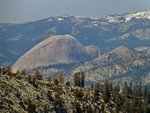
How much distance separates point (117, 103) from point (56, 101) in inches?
1916

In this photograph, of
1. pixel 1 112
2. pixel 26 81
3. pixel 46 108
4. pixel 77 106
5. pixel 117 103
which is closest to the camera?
pixel 1 112

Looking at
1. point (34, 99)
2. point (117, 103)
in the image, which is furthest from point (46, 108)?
point (117, 103)

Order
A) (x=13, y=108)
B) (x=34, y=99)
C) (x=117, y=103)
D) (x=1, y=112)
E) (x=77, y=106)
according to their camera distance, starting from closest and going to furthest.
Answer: (x=1, y=112), (x=13, y=108), (x=34, y=99), (x=77, y=106), (x=117, y=103)

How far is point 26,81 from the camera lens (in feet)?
481

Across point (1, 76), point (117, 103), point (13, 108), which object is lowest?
point (117, 103)

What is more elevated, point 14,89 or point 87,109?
point 14,89

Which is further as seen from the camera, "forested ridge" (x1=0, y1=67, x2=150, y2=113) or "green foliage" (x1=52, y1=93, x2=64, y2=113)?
"green foliage" (x1=52, y1=93, x2=64, y2=113)

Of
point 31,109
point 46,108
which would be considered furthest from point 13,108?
point 46,108

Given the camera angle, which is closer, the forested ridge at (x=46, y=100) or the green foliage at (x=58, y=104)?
the forested ridge at (x=46, y=100)

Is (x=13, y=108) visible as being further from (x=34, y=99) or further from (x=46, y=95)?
(x=46, y=95)

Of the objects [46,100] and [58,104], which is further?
[46,100]

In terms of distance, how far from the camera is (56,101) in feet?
420

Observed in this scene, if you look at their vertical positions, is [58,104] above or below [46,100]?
below

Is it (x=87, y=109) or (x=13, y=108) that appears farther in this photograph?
(x=87, y=109)
